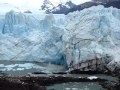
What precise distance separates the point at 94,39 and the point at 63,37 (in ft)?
8.17

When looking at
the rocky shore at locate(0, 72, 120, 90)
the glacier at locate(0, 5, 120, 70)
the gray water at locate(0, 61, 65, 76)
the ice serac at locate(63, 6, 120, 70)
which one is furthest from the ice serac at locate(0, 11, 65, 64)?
the rocky shore at locate(0, 72, 120, 90)

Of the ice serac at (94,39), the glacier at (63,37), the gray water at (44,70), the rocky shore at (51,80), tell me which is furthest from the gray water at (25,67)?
the rocky shore at (51,80)

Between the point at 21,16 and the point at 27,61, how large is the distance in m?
4.48

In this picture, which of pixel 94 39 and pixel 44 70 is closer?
pixel 44 70

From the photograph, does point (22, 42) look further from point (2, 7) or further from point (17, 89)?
point (17, 89)

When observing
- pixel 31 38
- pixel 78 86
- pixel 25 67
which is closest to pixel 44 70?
pixel 25 67

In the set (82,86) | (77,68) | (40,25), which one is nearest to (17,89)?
(82,86)

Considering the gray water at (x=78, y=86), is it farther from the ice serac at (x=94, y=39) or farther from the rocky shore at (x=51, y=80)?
the ice serac at (x=94, y=39)

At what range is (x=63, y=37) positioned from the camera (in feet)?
80.5

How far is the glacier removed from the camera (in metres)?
22.6

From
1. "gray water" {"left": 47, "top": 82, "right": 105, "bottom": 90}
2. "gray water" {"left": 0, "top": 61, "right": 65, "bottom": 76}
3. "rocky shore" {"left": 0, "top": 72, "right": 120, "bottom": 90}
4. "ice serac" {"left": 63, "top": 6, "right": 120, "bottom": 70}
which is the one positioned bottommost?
"gray water" {"left": 47, "top": 82, "right": 105, "bottom": 90}

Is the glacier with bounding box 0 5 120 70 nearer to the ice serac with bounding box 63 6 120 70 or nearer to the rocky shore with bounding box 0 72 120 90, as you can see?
the ice serac with bounding box 63 6 120 70

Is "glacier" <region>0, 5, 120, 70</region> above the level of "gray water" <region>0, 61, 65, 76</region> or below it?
above

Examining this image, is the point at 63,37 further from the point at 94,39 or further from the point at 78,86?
the point at 78,86
